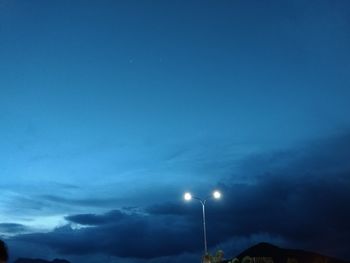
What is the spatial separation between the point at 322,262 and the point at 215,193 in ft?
84.1

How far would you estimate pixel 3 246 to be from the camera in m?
11.2

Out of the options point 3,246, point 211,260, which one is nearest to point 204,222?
point 211,260

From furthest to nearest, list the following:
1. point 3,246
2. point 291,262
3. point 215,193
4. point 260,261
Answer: point 291,262, point 260,261, point 215,193, point 3,246

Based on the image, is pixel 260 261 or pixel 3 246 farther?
pixel 260 261

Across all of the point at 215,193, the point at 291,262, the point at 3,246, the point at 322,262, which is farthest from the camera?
the point at 322,262

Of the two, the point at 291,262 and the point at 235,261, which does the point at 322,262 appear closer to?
the point at 291,262

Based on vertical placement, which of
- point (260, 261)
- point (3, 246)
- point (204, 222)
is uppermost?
point (204, 222)

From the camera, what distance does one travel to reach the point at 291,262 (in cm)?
5222

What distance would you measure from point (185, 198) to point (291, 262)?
13.2 m

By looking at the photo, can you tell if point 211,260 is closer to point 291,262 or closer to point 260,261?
point 260,261

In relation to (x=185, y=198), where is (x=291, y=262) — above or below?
below

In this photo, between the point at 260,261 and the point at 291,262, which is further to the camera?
the point at 291,262

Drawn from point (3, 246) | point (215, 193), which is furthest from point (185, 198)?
point (3, 246)

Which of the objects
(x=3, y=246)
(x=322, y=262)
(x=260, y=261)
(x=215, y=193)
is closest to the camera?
(x=3, y=246)
